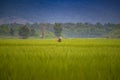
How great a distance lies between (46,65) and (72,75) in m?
0.53

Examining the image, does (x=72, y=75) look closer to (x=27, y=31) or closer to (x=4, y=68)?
(x=4, y=68)

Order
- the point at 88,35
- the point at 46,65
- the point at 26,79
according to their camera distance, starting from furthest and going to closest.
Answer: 1. the point at 88,35
2. the point at 46,65
3. the point at 26,79

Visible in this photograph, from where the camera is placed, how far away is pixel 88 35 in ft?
243

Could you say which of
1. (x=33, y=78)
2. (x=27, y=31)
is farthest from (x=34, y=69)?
(x=27, y=31)

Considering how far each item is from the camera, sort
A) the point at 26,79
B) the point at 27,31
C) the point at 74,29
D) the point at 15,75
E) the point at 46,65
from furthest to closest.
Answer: the point at 74,29 → the point at 27,31 → the point at 46,65 → the point at 15,75 → the point at 26,79

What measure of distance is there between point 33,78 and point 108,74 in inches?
30.9

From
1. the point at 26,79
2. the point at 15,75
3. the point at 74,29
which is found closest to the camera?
the point at 26,79

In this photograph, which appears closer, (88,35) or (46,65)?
(46,65)

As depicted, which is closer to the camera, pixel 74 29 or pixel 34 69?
pixel 34 69

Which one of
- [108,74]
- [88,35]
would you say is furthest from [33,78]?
[88,35]

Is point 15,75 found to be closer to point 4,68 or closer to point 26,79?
point 26,79

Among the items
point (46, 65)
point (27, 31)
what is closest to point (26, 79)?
point (46, 65)

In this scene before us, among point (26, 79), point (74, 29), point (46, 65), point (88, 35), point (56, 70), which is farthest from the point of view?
point (74, 29)

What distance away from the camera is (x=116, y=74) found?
2.35m
